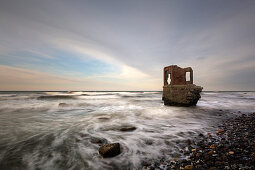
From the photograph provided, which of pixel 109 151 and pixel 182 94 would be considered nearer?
pixel 109 151

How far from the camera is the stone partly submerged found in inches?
382

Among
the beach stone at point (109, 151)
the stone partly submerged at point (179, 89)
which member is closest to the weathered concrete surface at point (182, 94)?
the stone partly submerged at point (179, 89)

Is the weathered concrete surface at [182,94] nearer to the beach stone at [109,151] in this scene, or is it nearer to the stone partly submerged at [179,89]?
the stone partly submerged at [179,89]

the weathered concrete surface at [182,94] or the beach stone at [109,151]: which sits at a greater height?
the weathered concrete surface at [182,94]

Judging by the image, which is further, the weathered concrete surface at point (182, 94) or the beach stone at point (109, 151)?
the weathered concrete surface at point (182, 94)

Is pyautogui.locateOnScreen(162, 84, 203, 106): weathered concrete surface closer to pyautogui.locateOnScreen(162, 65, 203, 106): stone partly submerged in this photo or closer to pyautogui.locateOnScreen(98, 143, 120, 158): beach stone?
pyautogui.locateOnScreen(162, 65, 203, 106): stone partly submerged

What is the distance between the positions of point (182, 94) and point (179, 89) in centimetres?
56

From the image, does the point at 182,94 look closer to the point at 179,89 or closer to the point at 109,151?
the point at 179,89

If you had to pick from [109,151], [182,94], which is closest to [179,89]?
[182,94]

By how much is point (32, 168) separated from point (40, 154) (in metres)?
0.62

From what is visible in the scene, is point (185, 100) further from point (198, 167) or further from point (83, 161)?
point (83, 161)

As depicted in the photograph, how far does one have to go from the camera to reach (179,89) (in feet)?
32.4

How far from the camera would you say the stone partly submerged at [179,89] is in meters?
9.70

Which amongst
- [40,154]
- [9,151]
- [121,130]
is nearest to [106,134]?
[121,130]
